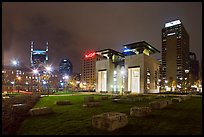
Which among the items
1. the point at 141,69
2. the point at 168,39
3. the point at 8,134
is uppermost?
the point at 168,39

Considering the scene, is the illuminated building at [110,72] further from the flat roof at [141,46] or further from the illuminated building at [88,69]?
the illuminated building at [88,69]

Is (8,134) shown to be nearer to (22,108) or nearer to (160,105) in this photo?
(22,108)

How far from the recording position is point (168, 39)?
186125 mm

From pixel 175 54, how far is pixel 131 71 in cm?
9918

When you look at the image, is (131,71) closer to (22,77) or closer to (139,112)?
(139,112)

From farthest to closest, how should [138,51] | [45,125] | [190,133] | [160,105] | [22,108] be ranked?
[138,51] → [160,105] → [22,108] → [45,125] → [190,133]

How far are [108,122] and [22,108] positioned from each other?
9.75 meters

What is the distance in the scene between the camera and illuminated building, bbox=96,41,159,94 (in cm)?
8524

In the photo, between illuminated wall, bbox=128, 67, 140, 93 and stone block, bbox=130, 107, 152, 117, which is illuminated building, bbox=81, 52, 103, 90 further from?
stone block, bbox=130, 107, 152, 117

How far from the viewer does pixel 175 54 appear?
575 ft

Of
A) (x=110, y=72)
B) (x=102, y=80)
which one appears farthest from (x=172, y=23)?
(x=102, y=80)

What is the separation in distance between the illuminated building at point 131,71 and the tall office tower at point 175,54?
251 ft

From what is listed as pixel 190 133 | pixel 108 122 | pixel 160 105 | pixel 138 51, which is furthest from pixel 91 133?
pixel 138 51

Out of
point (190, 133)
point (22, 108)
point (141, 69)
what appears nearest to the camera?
point (190, 133)
